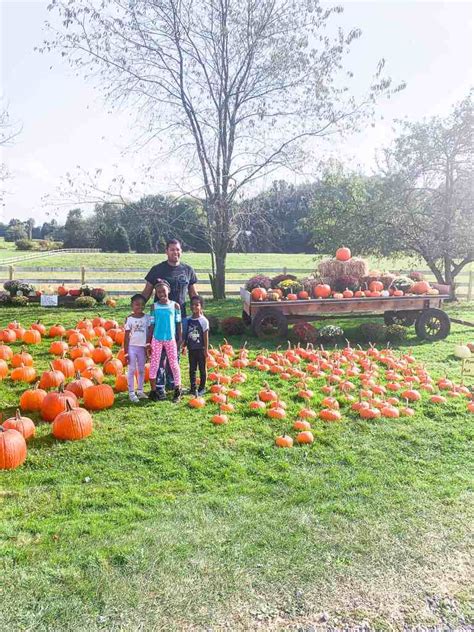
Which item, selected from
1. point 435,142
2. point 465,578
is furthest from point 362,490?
point 435,142

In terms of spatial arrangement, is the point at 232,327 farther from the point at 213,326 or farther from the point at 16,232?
the point at 16,232

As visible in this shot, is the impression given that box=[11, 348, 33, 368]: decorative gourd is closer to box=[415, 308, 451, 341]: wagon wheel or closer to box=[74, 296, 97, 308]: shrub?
box=[74, 296, 97, 308]: shrub

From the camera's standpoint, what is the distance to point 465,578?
3.07 m

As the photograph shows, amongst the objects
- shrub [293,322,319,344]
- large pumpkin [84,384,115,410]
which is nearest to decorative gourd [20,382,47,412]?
large pumpkin [84,384,115,410]

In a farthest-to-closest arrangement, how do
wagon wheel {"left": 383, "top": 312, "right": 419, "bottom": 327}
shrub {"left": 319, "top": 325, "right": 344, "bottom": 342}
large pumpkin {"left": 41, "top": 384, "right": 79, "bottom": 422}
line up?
wagon wheel {"left": 383, "top": 312, "right": 419, "bottom": 327} → shrub {"left": 319, "top": 325, "right": 344, "bottom": 342} → large pumpkin {"left": 41, "top": 384, "right": 79, "bottom": 422}

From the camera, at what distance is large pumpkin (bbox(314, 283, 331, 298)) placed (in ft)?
32.3

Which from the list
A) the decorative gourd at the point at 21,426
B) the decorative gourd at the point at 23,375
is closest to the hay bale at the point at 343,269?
the decorative gourd at the point at 23,375

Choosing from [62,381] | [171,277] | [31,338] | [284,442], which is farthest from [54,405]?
[31,338]

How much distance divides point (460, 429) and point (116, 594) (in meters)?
4.12

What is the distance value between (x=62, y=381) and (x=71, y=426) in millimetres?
1797

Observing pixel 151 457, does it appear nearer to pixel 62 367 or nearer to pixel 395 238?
pixel 62 367

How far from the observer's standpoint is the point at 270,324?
997cm

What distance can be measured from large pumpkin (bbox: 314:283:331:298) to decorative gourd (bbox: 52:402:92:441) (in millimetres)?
5920

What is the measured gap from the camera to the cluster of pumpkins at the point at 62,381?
4815mm
